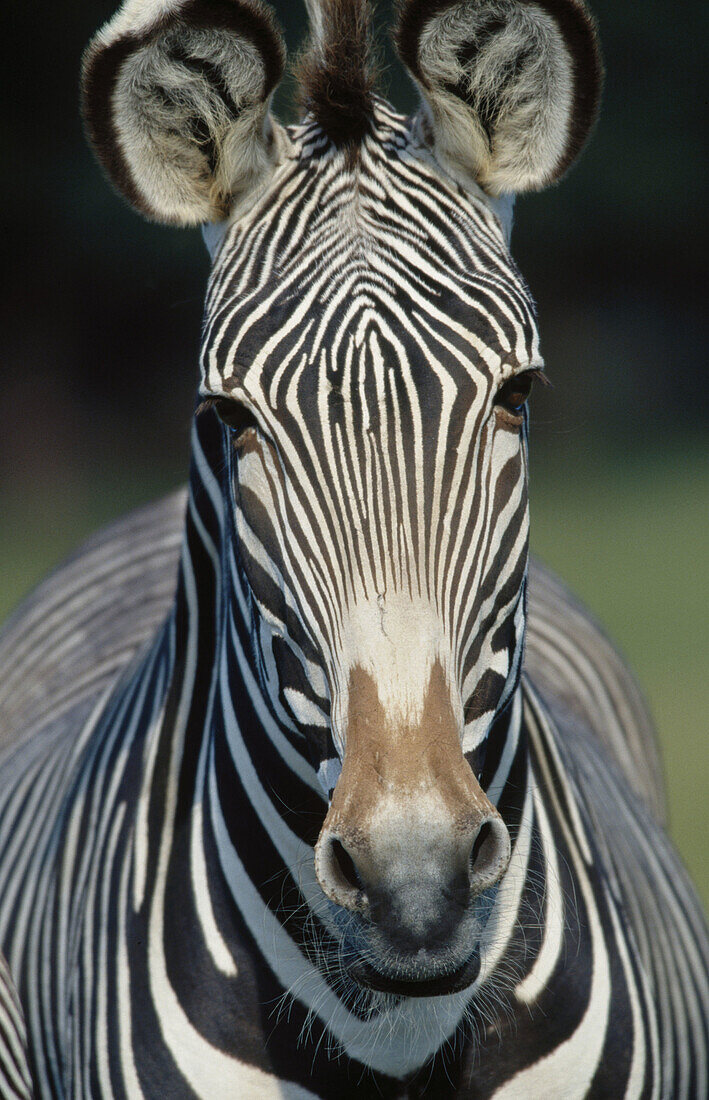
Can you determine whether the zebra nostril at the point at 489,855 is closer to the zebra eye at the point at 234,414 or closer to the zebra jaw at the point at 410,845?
the zebra jaw at the point at 410,845

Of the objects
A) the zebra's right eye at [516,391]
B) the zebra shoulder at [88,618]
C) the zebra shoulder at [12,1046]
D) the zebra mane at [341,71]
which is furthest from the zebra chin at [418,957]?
the zebra shoulder at [88,618]

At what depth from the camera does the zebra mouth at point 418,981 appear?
1837 millimetres

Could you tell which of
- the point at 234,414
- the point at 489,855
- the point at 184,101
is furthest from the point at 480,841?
the point at 184,101

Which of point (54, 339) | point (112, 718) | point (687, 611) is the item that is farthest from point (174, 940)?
point (54, 339)

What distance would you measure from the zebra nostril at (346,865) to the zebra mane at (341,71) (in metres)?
1.31

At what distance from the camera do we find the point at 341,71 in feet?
7.14

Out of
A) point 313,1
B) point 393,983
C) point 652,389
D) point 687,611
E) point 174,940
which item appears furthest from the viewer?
point 652,389

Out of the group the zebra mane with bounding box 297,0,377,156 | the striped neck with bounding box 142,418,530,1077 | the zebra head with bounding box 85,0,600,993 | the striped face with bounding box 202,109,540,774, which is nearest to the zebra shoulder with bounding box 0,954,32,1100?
the striped neck with bounding box 142,418,530,1077

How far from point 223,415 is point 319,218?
16.8 inches

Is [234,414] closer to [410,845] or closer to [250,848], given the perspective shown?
[410,845]

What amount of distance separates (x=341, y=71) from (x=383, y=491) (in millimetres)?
840

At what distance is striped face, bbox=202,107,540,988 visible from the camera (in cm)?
180

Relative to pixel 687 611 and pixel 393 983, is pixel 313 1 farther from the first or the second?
pixel 687 611

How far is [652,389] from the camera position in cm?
2023
